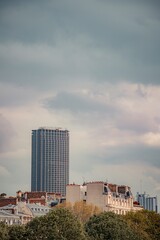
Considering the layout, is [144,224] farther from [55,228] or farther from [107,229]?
[55,228]

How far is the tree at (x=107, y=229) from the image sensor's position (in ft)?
524

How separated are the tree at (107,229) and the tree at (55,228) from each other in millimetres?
13272

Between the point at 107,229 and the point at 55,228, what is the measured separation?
2256cm

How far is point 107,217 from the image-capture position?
550 feet

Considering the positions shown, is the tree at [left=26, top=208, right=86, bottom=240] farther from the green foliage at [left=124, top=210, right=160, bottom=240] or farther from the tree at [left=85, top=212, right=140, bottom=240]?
the green foliage at [left=124, top=210, right=160, bottom=240]

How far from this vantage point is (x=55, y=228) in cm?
14038

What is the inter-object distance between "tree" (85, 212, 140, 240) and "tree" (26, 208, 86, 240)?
523 inches

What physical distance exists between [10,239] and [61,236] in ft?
27.3

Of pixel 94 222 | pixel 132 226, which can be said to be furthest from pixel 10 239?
pixel 132 226

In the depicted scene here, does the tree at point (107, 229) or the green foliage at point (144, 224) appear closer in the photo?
the tree at point (107, 229)

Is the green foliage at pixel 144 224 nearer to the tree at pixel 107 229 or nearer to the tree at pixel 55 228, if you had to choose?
the tree at pixel 107 229

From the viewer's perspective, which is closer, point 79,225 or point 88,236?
point 79,225

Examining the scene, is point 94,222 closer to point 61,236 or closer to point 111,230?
point 111,230

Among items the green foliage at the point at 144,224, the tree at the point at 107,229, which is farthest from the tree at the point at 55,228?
the green foliage at the point at 144,224
